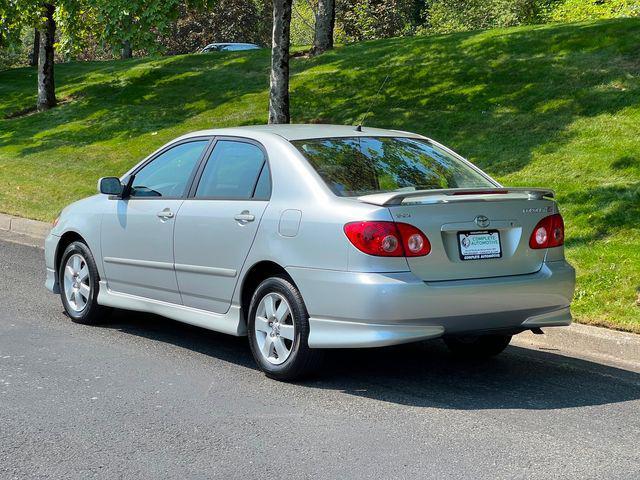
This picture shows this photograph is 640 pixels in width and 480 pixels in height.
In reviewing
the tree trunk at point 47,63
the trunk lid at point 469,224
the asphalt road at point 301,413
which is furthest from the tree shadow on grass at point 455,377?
the tree trunk at point 47,63

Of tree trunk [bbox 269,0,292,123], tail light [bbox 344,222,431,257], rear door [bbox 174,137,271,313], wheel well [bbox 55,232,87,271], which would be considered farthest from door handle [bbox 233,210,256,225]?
tree trunk [bbox 269,0,292,123]

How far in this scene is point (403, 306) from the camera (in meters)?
5.79

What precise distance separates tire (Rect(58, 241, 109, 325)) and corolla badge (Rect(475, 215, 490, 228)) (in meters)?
3.38

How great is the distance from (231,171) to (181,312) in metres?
1.06

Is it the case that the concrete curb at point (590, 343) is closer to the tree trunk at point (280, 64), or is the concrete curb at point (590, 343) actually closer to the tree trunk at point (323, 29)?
the tree trunk at point (280, 64)

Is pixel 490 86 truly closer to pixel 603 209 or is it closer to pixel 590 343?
pixel 603 209

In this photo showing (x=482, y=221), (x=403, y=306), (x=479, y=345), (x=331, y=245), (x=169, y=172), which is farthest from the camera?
(x=169, y=172)

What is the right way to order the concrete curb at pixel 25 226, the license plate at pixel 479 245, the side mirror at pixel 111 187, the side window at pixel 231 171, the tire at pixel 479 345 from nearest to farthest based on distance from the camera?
the license plate at pixel 479 245 < the side window at pixel 231 171 < the tire at pixel 479 345 < the side mirror at pixel 111 187 < the concrete curb at pixel 25 226

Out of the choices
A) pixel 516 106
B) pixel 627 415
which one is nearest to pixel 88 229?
pixel 627 415

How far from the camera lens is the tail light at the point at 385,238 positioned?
5.83m

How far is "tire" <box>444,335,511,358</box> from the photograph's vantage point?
7.05 meters

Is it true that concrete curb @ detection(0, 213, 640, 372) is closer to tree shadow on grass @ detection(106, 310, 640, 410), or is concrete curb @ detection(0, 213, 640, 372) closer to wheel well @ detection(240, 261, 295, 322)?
tree shadow on grass @ detection(106, 310, 640, 410)

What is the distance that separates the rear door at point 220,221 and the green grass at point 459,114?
3054 millimetres

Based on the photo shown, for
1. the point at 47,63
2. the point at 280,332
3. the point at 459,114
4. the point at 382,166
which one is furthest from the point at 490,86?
the point at 280,332
